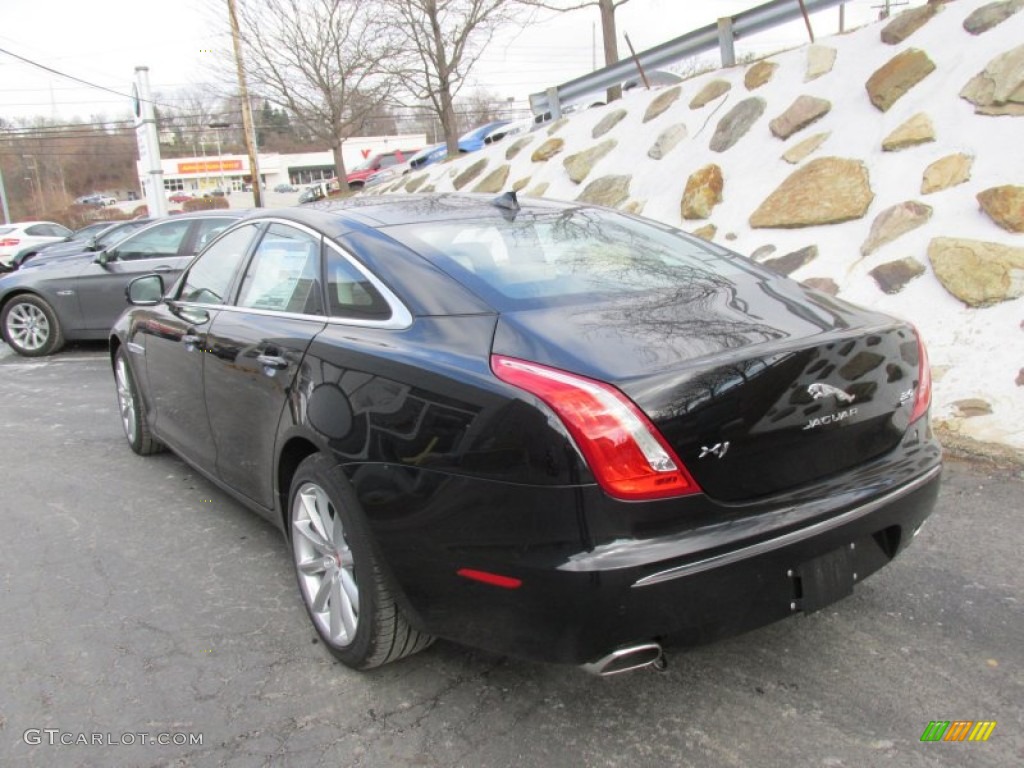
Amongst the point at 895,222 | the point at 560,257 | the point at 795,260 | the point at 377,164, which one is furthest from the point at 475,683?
the point at 377,164

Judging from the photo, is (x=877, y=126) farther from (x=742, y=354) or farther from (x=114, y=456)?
(x=114, y=456)

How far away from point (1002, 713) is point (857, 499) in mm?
773

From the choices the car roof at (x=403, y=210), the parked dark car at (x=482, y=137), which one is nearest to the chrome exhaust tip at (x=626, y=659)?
the car roof at (x=403, y=210)

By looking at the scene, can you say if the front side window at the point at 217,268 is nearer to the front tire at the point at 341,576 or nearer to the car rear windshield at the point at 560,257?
the car rear windshield at the point at 560,257

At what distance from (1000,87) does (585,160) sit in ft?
15.9

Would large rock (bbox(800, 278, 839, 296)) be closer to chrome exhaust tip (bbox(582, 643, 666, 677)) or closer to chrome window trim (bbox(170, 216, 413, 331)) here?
chrome window trim (bbox(170, 216, 413, 331))

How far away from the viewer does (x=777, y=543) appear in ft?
6.71

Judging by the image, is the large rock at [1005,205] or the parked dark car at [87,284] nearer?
the large rock at [1005,205]

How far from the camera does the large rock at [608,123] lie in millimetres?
10398

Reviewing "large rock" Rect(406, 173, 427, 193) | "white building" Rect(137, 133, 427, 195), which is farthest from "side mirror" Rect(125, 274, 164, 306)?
"white building" Rect(137, 133, 427, 195)

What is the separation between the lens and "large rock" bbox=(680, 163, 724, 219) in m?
7.60

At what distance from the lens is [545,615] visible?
6.53 ft

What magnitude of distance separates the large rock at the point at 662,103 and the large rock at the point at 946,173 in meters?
4.23

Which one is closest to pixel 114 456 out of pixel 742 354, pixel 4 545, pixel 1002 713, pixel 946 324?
pixel 4 545
